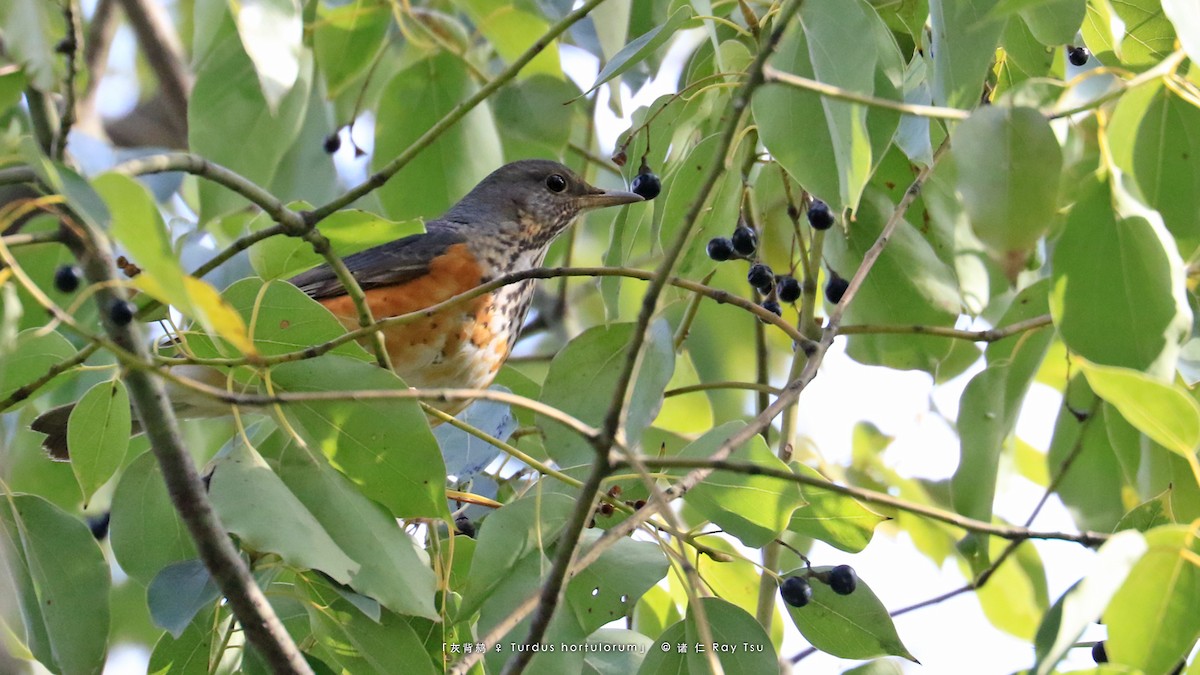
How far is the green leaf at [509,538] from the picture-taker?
2436 millimetres

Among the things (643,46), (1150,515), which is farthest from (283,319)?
(1150,515)

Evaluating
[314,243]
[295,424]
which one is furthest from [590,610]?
[314,243]

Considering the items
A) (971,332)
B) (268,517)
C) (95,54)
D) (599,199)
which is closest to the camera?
(268,517)

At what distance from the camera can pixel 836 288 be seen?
10.7 ft

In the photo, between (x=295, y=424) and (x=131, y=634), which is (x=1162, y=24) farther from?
(x=131, y=634)

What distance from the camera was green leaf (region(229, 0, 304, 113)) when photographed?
2373 mm

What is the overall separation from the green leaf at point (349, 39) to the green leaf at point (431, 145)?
16cm

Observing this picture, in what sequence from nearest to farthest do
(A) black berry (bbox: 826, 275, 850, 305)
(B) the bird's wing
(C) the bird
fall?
1. (A) black berry (bbox: 826, 275, 850, 305)
2. (C) the bird
3. (B) the bird's wing

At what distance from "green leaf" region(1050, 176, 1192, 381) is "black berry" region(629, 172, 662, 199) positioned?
1223 millimetres

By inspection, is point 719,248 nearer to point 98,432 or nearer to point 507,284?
point 507,284

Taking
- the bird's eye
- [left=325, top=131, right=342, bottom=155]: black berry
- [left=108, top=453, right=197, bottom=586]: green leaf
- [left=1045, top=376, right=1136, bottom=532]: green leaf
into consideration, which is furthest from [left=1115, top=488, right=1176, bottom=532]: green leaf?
[left=325, top=131, right=342, bottom=155]: black berry

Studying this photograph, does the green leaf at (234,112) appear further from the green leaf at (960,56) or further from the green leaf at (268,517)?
the green leaf at (960,56)

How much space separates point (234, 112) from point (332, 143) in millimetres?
1226

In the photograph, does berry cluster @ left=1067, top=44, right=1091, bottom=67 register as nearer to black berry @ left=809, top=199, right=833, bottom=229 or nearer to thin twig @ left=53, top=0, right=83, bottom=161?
black berry @ left=809, top=199, right=833, bottom=229
